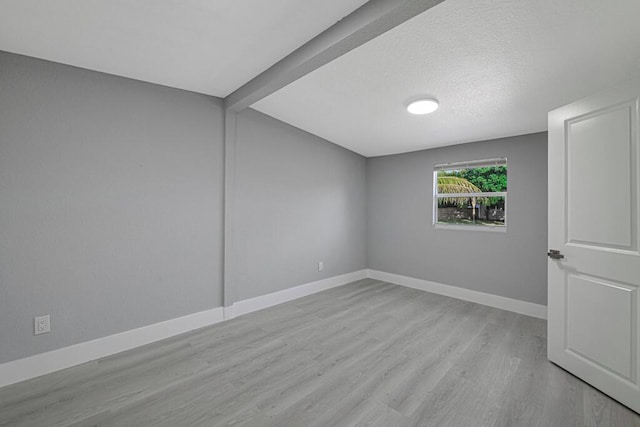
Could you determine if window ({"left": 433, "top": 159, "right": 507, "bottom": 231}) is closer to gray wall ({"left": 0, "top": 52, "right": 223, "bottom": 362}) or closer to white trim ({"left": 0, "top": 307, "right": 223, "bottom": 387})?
gray wall ({"left": 0, "top": 52, "right": 223, "bottom": 362})

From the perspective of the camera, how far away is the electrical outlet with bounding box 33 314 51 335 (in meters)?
2.04

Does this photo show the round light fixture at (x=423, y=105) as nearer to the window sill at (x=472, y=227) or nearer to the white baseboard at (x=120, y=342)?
the window sill at (x=472, y=227)

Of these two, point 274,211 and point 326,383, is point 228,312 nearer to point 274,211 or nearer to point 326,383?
point 274,211

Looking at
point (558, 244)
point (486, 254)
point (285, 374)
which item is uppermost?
point (558, 244)

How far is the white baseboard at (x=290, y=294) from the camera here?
326 centimetres

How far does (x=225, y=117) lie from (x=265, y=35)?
134 cm

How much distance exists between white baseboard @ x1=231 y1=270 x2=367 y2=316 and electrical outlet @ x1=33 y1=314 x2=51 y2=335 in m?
1.53

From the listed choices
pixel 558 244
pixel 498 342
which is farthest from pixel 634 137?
pixel 498 342

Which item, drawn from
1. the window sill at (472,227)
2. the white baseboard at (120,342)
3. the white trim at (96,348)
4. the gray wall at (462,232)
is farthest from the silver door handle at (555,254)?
the white trim at (96,348)

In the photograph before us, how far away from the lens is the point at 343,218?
459 cm

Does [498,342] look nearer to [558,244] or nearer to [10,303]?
[558,244]

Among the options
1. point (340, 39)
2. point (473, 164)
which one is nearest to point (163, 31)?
point (340, 39)

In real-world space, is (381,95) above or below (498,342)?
above

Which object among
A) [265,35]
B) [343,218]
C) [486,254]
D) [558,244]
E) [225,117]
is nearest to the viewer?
[265,35]
